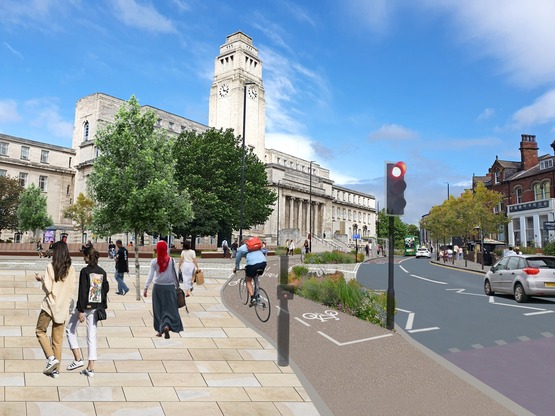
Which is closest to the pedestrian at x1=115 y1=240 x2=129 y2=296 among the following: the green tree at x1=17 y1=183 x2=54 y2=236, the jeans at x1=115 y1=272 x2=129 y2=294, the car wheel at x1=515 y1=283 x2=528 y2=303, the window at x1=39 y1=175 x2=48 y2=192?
the jeans at x1=115 y1=272 x2=129 y2=294

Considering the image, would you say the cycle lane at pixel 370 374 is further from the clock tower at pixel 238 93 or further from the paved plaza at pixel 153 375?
the clock tower at pixel 238 93

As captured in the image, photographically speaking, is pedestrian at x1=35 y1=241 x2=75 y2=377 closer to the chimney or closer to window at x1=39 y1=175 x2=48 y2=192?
the chimney

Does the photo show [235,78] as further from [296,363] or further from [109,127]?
[296,363]

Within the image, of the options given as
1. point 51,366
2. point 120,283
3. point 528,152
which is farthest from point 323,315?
point 528,152

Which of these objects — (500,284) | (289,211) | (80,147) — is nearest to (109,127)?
(500,284)

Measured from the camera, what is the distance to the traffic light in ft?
33.7

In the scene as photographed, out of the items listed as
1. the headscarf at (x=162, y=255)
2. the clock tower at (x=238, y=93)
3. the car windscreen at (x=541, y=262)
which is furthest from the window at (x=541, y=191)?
the headscarf at (x=162, y=255)

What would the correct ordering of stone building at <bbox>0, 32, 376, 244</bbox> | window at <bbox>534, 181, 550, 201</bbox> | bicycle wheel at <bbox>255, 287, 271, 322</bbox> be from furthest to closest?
stone building at <bbox>0, 32, 376, 244</bbox>
window at <bbox>534, 181, 550, 201</bbox>
bicycle wheel at <bbox>255, 287, 271, 322</bbox>

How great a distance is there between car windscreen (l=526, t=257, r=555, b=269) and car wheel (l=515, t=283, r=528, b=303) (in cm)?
81

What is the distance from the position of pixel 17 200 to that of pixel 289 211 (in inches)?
1808

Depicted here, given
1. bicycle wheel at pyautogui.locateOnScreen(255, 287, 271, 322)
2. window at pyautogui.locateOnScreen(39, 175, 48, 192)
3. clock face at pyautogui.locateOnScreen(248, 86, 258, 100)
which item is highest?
clock face at pyautogui.locateOnScreen(248, 86, 258, 100)

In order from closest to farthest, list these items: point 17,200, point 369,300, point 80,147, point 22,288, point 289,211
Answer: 1. point 369,300
2. point 22,288
3. point 17,200
4. point 80,147
5. point 289,211

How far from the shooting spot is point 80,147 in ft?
241

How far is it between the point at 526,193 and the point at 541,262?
48198 mm
